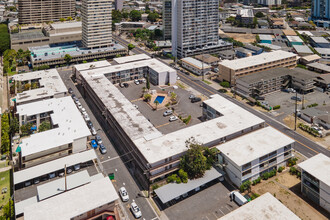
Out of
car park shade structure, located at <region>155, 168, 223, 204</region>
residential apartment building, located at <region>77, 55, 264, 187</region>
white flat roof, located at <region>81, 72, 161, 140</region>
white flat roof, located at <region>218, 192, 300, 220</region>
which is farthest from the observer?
white flat roof, located at <region>81, 72, 161, 140</region>

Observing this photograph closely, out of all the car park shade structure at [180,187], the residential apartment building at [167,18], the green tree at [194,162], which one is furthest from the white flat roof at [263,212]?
the residential apartment building at [167,18]

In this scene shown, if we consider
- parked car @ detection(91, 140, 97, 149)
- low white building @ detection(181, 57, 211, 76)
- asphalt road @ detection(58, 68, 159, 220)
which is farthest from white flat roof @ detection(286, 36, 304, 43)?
parked car @ detection(91, 140, 97, 149)

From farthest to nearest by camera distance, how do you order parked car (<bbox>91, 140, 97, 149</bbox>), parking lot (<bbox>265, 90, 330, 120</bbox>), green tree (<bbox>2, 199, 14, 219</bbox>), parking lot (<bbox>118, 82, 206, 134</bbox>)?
parking lot (<bbox>265, 90, 330, 120</bbox>) → parking lot (<bbox>118, 82, 206, 134</bbox>) → parked car (<bbox>91, 140, 97, 149</bbox>) → green tree (<bbox>2, 199, 14, 219</bbox>)

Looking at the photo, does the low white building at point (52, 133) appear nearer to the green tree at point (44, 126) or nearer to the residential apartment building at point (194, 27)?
the green tree at point (44, 126)

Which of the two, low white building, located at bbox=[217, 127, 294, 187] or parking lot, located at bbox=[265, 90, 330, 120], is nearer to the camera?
low white building, located at bbox=[217, 127, 294, 187]

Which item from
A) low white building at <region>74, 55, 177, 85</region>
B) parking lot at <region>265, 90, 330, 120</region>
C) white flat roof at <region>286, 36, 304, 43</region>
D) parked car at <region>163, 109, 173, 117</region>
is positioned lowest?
parked car at <region>163, 109, 173, 117</region>

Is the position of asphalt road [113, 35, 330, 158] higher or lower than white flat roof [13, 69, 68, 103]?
lower

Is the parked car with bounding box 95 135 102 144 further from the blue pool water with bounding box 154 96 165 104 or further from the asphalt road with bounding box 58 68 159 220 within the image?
the blue pool water with bounding box 154 96 165 104
